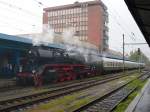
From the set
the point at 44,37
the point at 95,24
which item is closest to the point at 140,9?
the point at 44,37

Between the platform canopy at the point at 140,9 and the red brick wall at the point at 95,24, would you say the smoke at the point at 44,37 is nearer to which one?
the platform canopy at the point at 140,9

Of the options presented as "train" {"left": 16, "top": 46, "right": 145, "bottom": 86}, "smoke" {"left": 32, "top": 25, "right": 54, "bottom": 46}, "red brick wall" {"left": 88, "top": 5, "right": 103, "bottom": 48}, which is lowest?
"train" {"left": 16, "top": 46, "right": 145, "bottom": 86}

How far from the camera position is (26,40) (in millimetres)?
27422

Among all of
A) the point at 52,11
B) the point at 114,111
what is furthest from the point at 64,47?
the point at 52,11

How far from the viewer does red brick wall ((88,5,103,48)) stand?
106188 millimetres

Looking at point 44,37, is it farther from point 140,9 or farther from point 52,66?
point 140,9

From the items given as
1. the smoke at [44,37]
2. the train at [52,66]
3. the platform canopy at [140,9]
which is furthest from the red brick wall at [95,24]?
the platform canopy at [140,9]

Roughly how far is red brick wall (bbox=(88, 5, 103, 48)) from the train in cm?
6778

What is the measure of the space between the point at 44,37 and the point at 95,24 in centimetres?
7796

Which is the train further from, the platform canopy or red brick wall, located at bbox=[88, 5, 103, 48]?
red brick wall, located at bbox=[88, 5, 103, 48]

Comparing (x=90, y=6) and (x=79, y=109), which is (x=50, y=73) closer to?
(x=79, y=109)

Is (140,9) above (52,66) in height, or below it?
→ above

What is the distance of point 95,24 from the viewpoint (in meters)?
107

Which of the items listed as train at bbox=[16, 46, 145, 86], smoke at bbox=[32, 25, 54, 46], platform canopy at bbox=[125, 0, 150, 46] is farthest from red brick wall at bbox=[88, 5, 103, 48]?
platform canopy at bbox=[125, 0, 150, 46]
